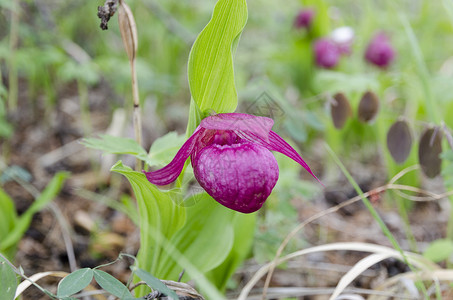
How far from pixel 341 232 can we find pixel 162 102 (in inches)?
51.6

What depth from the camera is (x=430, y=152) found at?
1.06 metres

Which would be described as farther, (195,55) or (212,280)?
(212,280)

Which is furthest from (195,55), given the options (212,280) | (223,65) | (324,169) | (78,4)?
(78,4)

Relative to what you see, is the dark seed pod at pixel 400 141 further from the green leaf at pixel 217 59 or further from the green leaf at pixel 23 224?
the green leaf at pixel 23 224

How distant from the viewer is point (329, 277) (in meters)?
1.37

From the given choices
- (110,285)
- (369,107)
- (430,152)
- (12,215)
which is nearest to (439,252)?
(430,152)

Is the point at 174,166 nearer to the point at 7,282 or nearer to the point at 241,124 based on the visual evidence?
the point at 241,124

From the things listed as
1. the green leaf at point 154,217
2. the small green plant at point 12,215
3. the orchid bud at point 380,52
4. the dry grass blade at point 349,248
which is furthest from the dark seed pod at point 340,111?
the orchid bud at point 380,52

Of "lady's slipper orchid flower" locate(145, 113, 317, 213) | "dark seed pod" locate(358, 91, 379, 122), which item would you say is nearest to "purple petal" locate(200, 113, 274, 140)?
"lady's slipper orchid flower" locate(145, 113, 317, 213)

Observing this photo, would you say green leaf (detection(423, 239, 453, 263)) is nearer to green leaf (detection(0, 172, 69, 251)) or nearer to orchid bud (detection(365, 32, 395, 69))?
green leaf (detection(0, 172, 69, 251))

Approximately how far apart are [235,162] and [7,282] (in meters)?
0.40

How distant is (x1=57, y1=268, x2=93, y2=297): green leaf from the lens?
24.0 inches

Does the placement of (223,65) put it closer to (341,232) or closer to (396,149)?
(396,149)

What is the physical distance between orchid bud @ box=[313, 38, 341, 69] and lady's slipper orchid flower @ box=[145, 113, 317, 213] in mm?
1538
